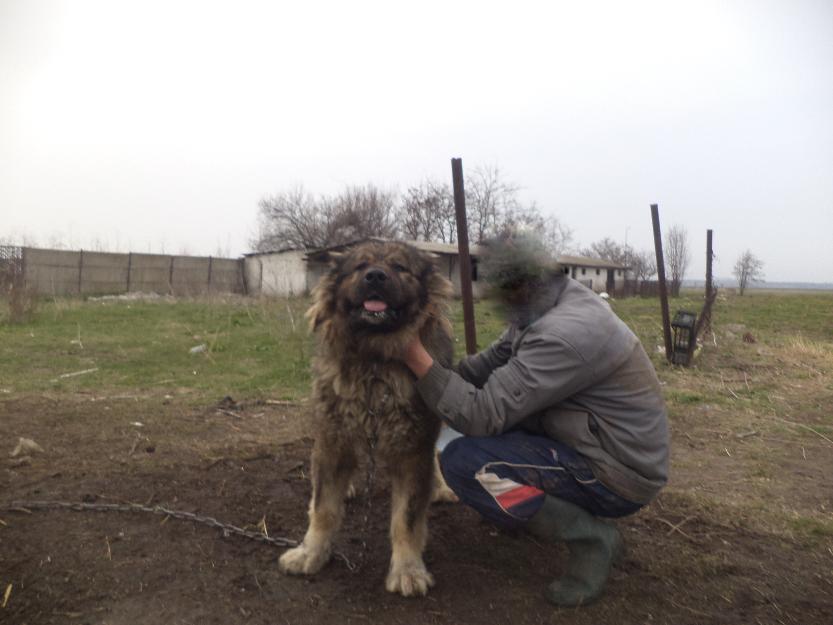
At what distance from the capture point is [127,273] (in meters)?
32.4

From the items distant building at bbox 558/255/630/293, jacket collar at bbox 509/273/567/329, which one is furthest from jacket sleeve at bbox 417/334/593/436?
distant building at bbox 558/255/630/293

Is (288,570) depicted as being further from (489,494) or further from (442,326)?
(442,326)

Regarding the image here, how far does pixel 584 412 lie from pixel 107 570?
2.28m

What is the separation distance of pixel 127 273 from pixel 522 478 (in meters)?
33.1

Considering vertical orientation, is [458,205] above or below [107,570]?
above

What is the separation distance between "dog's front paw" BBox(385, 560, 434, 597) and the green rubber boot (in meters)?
0.54

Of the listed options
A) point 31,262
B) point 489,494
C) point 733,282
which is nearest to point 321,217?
point 31,262

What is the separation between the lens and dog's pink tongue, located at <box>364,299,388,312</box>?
3.06m

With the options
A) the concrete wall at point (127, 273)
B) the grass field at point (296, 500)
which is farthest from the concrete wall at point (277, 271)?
the grass field at point (296, 500)

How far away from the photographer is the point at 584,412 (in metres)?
2.93

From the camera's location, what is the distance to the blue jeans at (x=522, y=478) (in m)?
2.84

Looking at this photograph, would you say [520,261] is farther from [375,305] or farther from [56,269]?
[56,269]

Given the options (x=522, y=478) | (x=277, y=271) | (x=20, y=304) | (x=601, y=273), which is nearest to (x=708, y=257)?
(x=522, y=478)

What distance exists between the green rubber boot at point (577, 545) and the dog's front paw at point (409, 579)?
545mm
